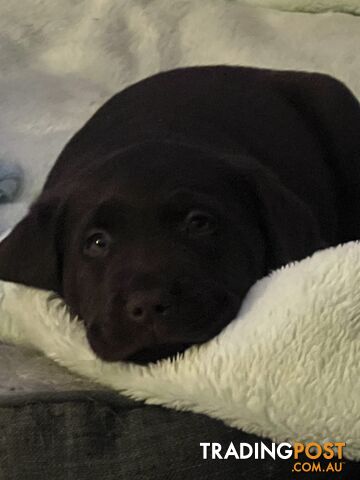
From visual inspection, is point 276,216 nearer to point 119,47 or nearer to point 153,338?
point 153,338

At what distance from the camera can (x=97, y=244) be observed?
1229mm

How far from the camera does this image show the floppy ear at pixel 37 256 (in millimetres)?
1312

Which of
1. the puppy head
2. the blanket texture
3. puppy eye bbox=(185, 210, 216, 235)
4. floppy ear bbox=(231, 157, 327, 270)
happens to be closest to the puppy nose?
the puppy head

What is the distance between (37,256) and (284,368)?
397 mm

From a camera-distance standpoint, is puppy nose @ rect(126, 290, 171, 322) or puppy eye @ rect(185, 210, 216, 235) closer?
puppy nose @ rect(126, 290, 171, 322)

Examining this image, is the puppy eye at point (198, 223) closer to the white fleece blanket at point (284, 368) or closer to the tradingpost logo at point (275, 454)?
the white fleece blanket at point (284, 368)

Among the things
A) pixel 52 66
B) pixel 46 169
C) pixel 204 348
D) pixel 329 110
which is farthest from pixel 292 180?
pixel 52 66

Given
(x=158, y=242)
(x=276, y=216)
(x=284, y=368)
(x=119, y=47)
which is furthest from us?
(x=119, y=47)

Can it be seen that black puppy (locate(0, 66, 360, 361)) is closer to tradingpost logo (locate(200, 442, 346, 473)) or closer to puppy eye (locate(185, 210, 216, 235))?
puppy eye (locate(185, 210, 216, 235))

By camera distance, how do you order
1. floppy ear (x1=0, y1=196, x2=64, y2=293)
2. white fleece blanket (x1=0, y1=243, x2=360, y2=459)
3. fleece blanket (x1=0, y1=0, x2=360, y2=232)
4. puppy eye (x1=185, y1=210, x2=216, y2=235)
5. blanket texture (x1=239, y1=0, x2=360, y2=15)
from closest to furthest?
white fleece blanket (x1=0, y1=243, x2=360, y2=459) → puppy eye (x1=185, y1=210, x2=216, y2=235) → floppy ear (x1=0, y1=196, x2=64, y2=293) → fleece blanket (x1=0, y1=0, x2=360, y2=232) → blanket texture (x1=239, y1=0, x2=360, y2=15)

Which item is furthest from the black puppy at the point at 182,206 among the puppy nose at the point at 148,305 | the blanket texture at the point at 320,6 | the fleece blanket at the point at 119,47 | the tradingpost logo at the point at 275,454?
the blanket texture at the point at 320,6

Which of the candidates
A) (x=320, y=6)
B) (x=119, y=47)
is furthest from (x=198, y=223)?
(x=320, y=6)

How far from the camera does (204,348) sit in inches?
44.6

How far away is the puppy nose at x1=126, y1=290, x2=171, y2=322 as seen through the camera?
109 centimetres
